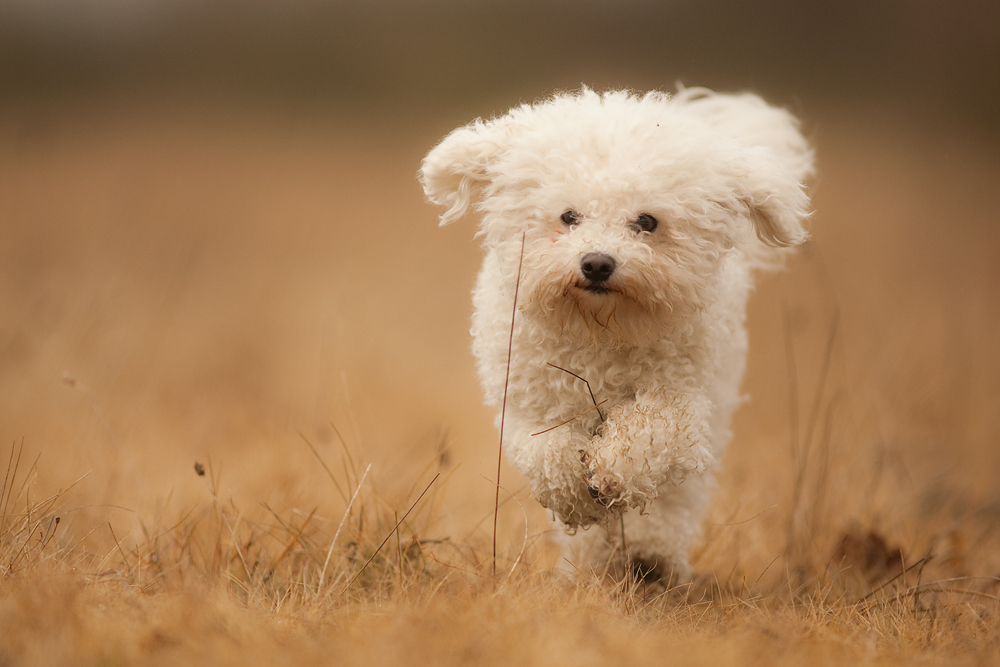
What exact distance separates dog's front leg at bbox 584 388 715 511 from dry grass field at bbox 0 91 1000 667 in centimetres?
38

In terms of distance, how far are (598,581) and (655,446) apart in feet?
1.77

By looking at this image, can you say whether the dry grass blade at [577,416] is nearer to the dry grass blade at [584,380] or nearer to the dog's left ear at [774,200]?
the dry grass blade at [584,380]

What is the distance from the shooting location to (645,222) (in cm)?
273

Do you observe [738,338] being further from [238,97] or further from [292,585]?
[238,97]

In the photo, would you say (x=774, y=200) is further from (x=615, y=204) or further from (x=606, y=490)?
(x=606, y=490)

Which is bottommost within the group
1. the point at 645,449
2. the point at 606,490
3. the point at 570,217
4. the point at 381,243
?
the point at 606,490

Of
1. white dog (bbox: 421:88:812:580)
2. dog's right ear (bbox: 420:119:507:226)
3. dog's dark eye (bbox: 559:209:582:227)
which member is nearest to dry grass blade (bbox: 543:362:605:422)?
white dog (bbox: 421:88:812:580)

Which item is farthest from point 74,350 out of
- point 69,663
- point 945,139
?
point 945,139

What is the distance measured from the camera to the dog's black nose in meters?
2.53

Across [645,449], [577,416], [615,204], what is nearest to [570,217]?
[615,204]

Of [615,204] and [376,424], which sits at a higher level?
[615,204]

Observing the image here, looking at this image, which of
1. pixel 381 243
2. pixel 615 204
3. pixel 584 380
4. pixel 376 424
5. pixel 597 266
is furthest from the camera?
pixel 381 243

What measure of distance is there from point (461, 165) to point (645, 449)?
1.26 metres

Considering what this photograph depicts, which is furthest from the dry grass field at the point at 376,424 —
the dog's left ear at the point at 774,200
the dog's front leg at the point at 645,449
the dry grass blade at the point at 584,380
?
the dog's left ear at the point at 774,200
